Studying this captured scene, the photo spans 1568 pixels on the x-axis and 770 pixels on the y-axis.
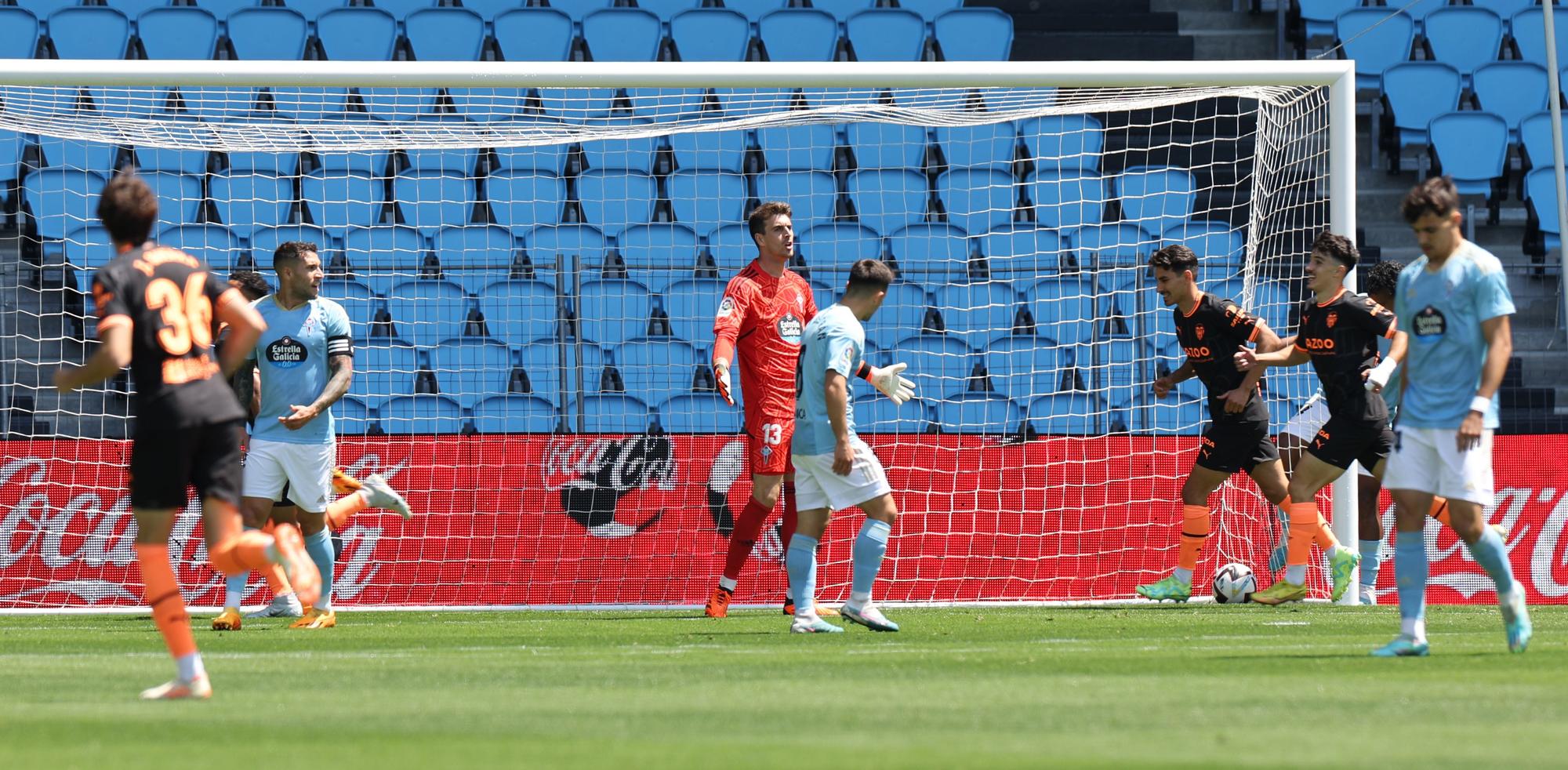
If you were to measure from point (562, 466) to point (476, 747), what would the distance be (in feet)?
22.9

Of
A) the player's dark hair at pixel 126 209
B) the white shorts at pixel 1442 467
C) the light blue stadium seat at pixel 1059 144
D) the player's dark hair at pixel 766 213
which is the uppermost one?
the light blue stadium seat at pixel 1059 144

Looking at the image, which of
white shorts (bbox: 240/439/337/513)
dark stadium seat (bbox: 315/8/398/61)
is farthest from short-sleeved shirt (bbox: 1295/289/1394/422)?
dark stadium seat (bbox: 315/8/398/61)

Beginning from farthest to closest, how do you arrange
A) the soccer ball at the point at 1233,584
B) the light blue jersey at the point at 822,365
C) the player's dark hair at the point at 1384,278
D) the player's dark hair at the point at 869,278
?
the soccer ball at the point at 1233,584 < the player's dark hair at the point at 1384,278 < the player's dark hair at the point at 869,278 < the light blue jersey at the point at 822,365

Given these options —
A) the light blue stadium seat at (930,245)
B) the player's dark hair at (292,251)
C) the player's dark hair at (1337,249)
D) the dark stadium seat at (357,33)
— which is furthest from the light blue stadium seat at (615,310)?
the dark stadium seat at (357,33)

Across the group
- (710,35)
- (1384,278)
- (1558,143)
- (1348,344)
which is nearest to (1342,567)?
(1348,344)

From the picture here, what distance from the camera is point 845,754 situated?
3.95 m

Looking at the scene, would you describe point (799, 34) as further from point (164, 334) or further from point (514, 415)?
point (164, 334)

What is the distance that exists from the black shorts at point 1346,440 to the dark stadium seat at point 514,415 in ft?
16.3

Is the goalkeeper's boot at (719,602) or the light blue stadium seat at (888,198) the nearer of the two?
the goalkeeper's boot at (719,602)

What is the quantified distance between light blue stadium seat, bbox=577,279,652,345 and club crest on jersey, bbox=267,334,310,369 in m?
3.15

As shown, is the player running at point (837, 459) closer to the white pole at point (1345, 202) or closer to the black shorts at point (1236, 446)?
the black shorts at point (1236, 446)

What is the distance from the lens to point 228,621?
8.73 metres

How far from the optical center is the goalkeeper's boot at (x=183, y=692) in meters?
5.19

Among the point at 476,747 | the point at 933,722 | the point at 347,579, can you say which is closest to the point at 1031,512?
the point at 347,579
